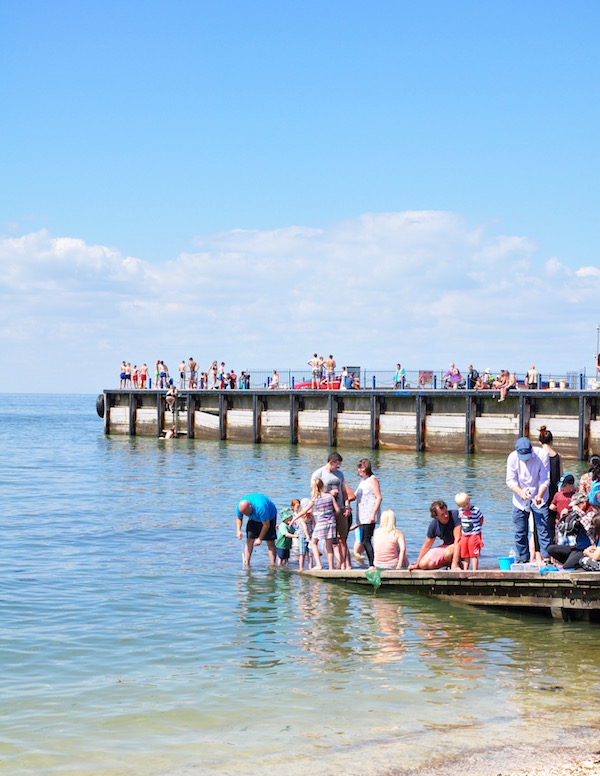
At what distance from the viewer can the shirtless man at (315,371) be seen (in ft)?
161

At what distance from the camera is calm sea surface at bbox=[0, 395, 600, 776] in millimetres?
7941

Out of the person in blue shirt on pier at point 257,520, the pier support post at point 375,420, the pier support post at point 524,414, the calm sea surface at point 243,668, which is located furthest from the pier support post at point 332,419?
the person in blue shirt on pier at point 257,520

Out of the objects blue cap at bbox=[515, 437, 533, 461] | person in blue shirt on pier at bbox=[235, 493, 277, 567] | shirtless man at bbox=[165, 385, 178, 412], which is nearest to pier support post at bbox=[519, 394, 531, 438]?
shirtless man at bbox=[165, 385, 178, 412]

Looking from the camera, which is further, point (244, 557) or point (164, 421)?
point (164, 421)

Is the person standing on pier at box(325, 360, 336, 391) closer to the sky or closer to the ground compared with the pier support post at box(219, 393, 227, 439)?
closer to the sky

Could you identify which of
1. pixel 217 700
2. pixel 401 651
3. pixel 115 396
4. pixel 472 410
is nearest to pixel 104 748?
pixel 217 700

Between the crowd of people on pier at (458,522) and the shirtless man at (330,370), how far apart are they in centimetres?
3329

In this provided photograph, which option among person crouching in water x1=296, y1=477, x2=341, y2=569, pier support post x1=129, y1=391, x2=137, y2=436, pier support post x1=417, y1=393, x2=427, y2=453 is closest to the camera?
person crouching in water x1=296, y1=477, x2=341, y2=569

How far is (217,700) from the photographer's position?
9125mm

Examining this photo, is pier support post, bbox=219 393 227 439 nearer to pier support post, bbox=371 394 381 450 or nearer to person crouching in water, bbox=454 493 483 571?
pier support post, bbox=371 394 381 450

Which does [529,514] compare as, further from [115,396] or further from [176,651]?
[115,396]

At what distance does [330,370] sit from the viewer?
49500 millimetres

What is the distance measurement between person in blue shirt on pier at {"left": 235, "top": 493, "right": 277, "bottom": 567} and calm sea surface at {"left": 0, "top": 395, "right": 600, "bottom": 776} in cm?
57

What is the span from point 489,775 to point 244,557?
29.2ft
